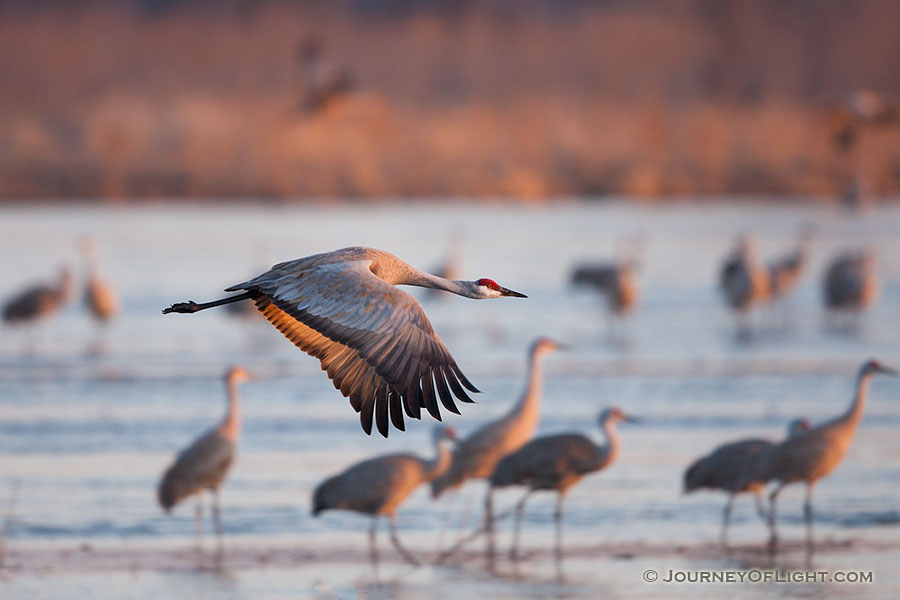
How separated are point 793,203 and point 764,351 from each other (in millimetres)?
22721

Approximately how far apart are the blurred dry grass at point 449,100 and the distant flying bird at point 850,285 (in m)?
8.46

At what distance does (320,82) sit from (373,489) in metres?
10.5

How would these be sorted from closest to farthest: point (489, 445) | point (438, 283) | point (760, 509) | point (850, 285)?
1. point (438, 283)
2. point (760, 509)
3. point (489, 445)
4. point (850, 285)

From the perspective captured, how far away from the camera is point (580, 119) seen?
46781 mm

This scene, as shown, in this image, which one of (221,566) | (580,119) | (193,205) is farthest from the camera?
(580,119)

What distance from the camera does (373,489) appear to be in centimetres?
855

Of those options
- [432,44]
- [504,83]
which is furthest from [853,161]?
[432,44]

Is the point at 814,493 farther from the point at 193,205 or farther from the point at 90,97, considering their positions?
the point at 90,97

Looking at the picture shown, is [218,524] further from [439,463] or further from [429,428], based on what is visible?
[429,428]

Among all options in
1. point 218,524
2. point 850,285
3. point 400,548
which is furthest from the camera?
point 850,285

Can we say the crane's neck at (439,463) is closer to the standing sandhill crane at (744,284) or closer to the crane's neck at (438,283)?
the crane's neck at (438,283)

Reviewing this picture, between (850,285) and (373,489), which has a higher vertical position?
(850,285)

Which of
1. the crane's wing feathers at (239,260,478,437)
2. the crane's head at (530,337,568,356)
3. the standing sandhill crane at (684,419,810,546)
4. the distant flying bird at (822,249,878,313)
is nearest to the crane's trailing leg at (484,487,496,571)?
the standing sandhill crane at (684,419,810,546)

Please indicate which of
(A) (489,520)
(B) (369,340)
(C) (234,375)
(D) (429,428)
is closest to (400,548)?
(A) (489,520)
